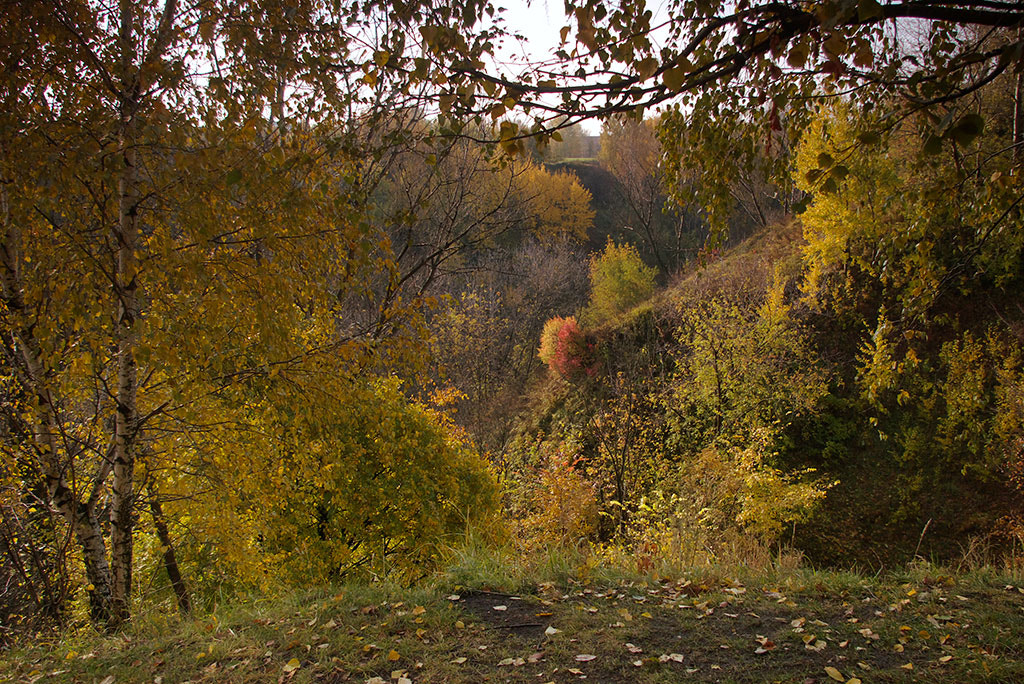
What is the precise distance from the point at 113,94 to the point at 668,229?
41.0 metres

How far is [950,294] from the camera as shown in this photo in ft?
46.1

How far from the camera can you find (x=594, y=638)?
303cm

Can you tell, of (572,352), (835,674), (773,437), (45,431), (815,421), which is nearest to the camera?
(835,674)

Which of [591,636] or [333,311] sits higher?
[333,311]

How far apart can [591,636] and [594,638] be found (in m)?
0.02

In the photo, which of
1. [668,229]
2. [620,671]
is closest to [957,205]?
[620,671]

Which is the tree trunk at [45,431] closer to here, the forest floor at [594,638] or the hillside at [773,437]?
the forest floor at [594,638]

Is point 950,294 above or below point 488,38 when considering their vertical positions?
below

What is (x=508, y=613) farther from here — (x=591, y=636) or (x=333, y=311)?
(x=333, y=311)

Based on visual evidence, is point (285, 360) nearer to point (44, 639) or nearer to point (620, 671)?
point (44, 639)

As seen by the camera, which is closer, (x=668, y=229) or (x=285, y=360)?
(x=285, y=360)

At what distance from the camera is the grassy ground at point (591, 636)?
2.70 m

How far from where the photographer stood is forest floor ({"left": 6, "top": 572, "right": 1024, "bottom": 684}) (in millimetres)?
2695

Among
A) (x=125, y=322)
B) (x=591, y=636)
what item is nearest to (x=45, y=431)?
(x=125, y=322)
